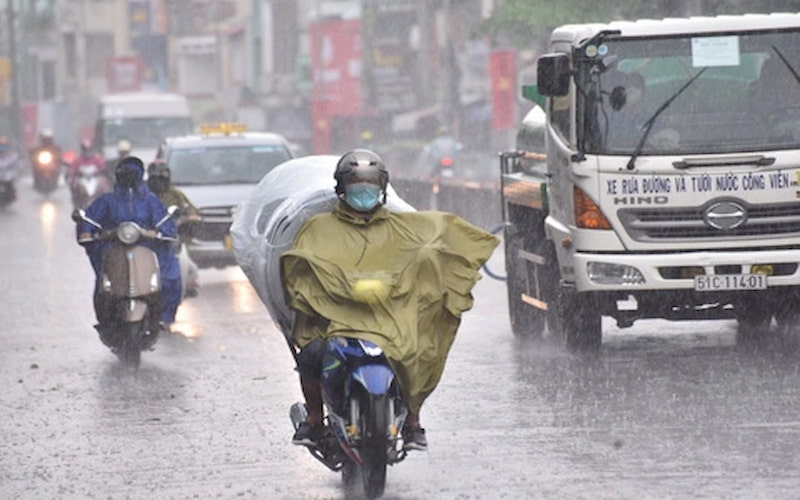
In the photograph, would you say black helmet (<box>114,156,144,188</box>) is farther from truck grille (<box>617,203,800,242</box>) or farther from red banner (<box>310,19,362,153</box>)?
red banner (<box>310,19,362,153</box>)

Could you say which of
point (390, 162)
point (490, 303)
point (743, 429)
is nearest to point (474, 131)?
point (390, 162)

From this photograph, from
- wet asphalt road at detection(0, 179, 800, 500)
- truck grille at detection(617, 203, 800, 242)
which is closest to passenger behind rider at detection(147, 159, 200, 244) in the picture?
wet asphalt road at detection(0, 179, 800, 500)

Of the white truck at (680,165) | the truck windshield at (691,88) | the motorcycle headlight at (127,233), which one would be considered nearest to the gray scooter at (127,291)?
the motorcycle headlight at (127,233)

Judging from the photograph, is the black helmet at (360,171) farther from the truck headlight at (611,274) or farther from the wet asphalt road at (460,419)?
the truck headlight at (611,274)

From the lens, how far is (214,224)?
2273 cm

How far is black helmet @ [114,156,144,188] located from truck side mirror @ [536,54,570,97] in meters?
3.15

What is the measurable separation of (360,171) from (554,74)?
4.95 meters

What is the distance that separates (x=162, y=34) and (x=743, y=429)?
96.5 m

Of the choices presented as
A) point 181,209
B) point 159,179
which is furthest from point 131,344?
point 159,179

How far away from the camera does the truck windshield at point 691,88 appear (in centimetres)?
1354

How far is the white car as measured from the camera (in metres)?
22.6

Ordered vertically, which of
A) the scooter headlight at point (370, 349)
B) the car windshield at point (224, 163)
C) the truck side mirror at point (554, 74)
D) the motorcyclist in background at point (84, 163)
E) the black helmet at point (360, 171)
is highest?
the truck side mirror at point (554, 74)

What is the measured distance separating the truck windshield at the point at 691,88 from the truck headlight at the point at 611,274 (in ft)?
2.38

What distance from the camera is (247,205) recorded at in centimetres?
1005
